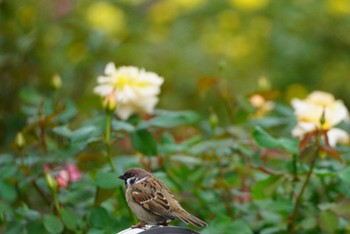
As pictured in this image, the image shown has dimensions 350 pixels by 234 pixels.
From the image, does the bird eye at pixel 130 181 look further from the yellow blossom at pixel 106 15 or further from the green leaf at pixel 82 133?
the yellow blossom at pixel 106 15

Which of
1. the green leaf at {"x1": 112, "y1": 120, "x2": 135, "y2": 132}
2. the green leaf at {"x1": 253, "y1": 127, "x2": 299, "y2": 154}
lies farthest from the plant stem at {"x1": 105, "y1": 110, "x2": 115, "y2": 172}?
the green leaf at {"x1": 253, "y1": 127, "x2": 299, "y2": 154}

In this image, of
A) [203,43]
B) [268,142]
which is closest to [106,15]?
[203,43]

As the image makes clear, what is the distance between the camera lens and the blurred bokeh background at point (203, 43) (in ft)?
13.0

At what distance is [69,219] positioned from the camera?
2426mm

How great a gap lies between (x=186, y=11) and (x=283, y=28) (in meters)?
0.78

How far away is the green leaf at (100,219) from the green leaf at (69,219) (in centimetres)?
5

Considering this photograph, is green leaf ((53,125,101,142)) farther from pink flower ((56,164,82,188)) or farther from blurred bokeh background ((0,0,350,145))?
blurred bokeh background ((0,0,350,145))

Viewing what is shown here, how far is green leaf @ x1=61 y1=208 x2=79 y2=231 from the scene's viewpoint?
2.41m

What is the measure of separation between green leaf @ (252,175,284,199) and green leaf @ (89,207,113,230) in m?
0.41

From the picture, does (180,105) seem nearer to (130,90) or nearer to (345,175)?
(130,90)

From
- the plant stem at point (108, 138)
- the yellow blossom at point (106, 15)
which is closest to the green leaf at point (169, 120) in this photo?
the plant stem at point (108, 138)

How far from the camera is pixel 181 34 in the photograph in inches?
235

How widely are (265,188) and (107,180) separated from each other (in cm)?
45

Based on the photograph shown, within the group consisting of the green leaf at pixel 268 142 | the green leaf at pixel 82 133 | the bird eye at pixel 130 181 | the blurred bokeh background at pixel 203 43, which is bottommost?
the bird eye at pixel 130 181
